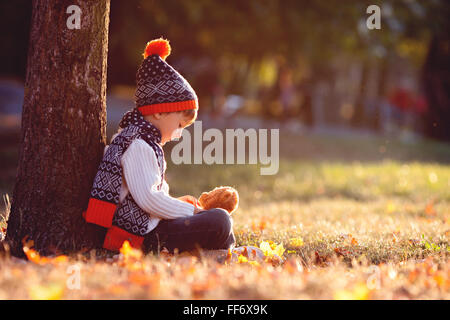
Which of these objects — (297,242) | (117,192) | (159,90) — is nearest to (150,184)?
(117,192)

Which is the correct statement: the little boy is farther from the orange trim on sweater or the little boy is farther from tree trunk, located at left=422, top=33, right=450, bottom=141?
tree trunk, located at left=422, top=33, right=450, bottom=141

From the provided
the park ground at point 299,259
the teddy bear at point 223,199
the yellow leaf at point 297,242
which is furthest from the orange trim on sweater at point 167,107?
the yellow leaf at point 297,242

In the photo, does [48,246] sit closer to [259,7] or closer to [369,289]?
[369,289]

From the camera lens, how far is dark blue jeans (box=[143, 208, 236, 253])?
153 inches

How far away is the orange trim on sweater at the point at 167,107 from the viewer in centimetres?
387

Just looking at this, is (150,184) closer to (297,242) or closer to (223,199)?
(223,199)

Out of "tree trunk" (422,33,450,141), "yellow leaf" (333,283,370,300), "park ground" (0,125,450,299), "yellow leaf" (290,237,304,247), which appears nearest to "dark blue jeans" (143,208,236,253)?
"park ground" (0,125,450,299)

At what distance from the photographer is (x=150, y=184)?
3689 millimetres

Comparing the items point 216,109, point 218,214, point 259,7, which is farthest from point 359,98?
point 218,214

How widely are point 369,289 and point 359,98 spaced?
2547 centimetres

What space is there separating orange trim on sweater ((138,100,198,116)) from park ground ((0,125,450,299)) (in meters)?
1.04

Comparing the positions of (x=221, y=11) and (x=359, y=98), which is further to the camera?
(x=359, y=98)

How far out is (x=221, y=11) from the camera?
12148 millimetres

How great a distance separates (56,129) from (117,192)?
2.06 feet
